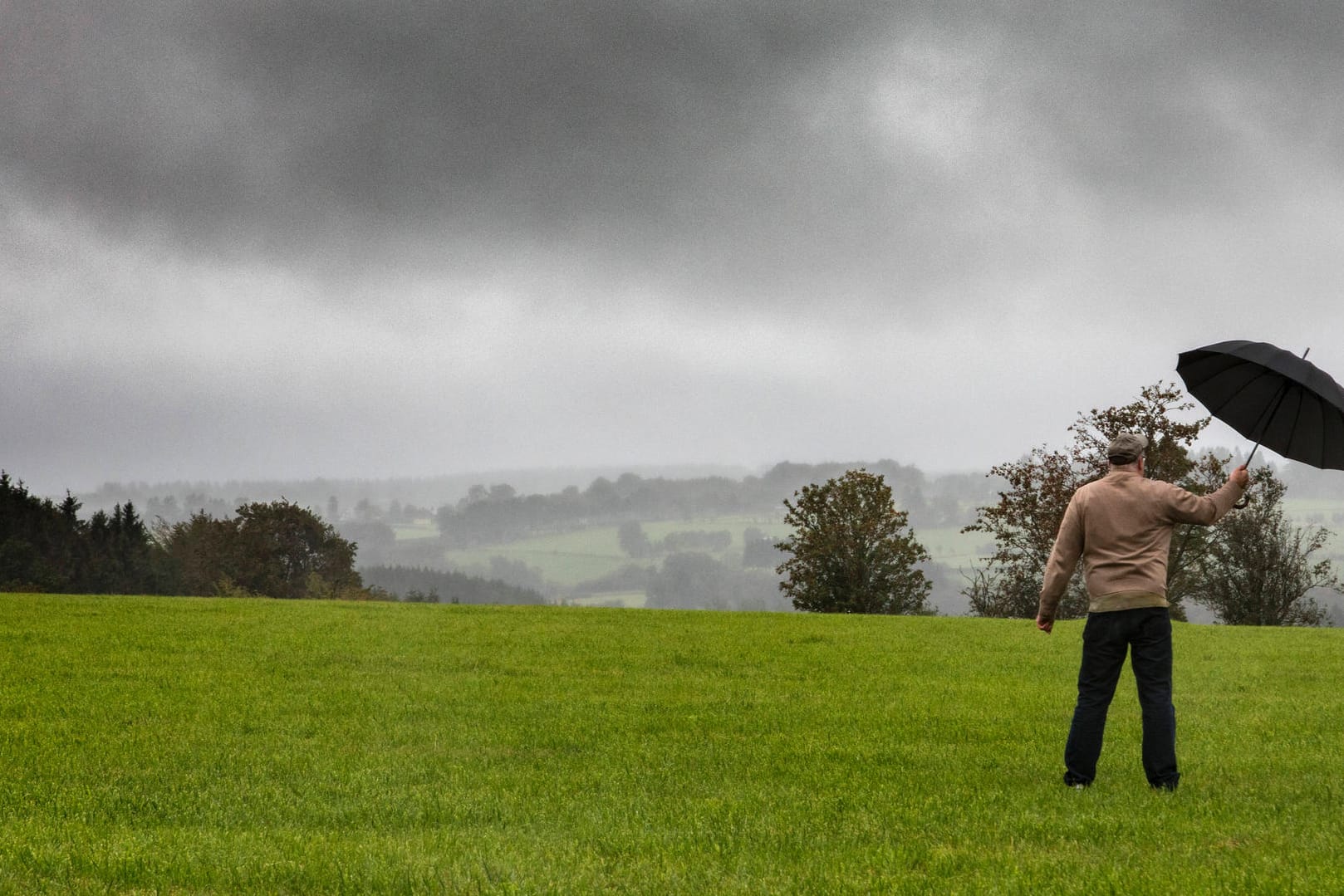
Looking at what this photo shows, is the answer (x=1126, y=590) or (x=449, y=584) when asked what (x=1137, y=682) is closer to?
(x=1126, y=590)

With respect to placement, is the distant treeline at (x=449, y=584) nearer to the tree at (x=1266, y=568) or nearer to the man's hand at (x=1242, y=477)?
the tree at (x=1266, y=568)

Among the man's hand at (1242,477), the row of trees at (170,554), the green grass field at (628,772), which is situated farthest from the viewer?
the row of trees at (170,554)

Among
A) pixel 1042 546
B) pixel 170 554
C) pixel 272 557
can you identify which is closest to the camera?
pixel 1042 546

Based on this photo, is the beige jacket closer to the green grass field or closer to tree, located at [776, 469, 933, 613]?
the green grass field

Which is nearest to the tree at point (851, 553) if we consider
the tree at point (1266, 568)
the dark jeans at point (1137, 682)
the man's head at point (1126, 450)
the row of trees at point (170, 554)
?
the tree at point (1266, 568)

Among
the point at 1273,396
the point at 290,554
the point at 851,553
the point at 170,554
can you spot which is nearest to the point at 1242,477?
the point at 1273,396

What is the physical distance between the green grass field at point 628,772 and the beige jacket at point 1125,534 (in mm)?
1801

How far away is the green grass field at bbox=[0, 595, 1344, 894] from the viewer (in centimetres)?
695

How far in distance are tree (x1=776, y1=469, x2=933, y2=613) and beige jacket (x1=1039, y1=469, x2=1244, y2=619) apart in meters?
44.1

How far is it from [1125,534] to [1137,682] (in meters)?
1.30

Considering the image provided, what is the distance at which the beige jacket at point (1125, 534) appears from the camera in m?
9.30

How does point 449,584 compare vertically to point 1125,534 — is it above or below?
below

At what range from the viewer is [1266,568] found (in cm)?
5650

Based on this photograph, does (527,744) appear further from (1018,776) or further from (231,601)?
(231,601)
